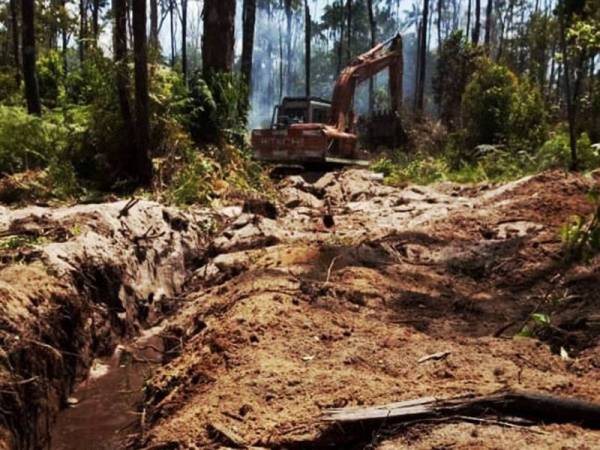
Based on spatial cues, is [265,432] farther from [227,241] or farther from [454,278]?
[227,241]

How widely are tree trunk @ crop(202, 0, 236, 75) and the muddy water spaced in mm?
8136

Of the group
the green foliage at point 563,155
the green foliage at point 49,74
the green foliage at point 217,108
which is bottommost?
the green foliage at point 563,155

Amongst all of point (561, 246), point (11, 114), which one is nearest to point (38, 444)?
point (561, 246)

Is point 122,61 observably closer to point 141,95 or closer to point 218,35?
point 141,95

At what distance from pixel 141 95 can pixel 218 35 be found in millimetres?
4317

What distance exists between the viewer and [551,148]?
477 inches

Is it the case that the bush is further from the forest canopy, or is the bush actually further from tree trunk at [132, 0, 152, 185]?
tree trunk at [132, 0, 152, 185]

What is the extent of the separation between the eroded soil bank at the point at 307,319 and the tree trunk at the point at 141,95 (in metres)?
1.37

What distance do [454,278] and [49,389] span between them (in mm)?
3377

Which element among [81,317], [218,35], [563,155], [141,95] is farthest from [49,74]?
[81,317]

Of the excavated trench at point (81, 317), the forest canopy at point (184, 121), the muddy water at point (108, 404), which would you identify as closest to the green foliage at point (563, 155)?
the forest canopy at point (184, 121)

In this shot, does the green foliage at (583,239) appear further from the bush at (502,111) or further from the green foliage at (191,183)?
the bush at (502,111)

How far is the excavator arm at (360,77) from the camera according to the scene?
53.9 ft

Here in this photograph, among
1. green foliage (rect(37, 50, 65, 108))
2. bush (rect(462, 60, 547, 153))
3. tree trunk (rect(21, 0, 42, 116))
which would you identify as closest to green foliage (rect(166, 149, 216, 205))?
tree trunk (rect(21, 0, 42, 116))
